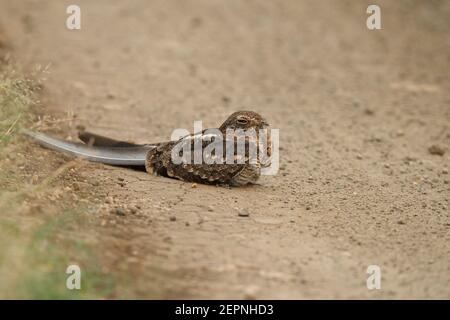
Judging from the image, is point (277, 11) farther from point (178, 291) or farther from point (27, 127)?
point (178, 291)

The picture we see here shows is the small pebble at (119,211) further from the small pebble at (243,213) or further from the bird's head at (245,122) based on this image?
the bird's head at (245,122)

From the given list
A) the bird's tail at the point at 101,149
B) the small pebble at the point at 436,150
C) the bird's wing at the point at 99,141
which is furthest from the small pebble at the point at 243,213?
the small pebble at the point at 436,150

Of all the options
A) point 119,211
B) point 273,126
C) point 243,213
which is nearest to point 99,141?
point 119,211

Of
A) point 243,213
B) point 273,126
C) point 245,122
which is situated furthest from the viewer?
point 273,126

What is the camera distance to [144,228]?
15.8 feet

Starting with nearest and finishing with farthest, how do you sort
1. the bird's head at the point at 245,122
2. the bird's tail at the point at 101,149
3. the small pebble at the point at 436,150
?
the bird's head at the point at 245,122 < the bird's tail at the point at 101,149 < the small pebble at the point at 436,150

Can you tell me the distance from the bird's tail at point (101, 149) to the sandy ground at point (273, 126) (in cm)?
9

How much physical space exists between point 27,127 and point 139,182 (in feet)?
3.67

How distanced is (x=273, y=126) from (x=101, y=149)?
203 cm

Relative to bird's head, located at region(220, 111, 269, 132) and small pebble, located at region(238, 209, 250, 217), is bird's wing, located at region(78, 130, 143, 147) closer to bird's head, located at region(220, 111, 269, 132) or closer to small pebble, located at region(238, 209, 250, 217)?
bird's head, located at region(220, 111, 269, 132)

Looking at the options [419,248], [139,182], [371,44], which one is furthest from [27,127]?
[371,44]

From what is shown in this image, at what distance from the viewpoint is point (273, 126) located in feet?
24.4

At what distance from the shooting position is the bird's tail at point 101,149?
18.8 feet

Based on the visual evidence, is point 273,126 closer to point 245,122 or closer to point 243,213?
point 245,122
